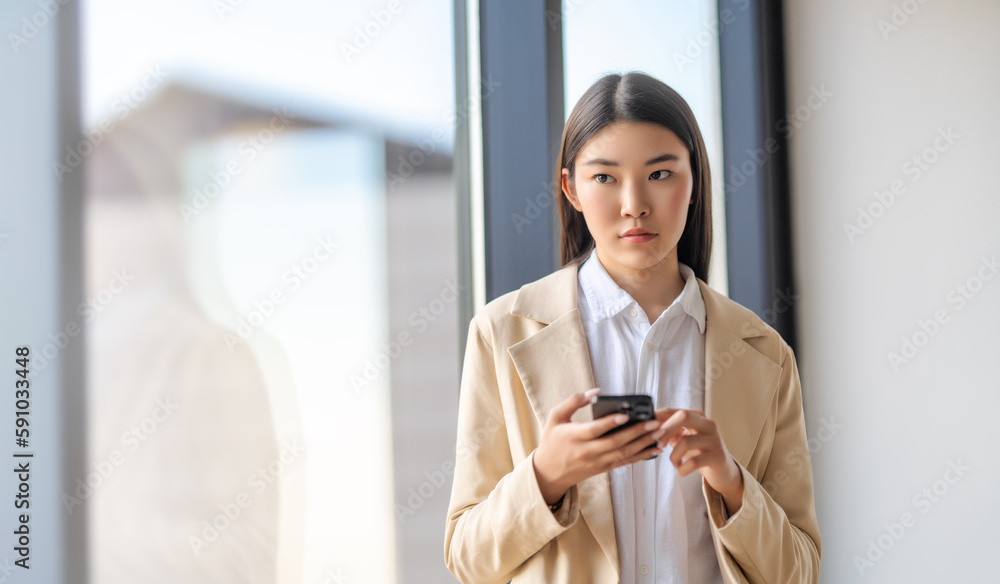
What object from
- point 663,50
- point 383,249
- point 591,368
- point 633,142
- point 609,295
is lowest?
point 591,368

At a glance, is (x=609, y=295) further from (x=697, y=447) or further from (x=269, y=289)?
(x=269, y=289)

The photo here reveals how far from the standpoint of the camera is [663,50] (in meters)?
1.81

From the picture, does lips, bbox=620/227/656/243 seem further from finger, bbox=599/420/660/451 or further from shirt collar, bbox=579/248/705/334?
finger, bbox=599/420/660/451

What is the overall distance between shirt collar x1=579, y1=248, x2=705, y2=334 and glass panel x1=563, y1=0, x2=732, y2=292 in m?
0.49

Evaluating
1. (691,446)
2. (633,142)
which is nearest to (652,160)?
(633,142)

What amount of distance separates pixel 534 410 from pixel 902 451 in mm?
1005

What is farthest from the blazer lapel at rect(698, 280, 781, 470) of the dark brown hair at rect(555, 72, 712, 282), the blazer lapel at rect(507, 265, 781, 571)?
the dark brown hair at rect(555, 72, 712, 282)

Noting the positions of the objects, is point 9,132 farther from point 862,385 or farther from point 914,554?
point 914,554

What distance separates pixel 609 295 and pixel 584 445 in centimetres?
33

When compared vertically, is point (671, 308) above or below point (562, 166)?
below

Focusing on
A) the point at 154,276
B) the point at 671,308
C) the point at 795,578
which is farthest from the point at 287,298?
the point at 795,578

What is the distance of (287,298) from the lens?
4.62 ft

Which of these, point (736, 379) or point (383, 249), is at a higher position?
point (383, 249)

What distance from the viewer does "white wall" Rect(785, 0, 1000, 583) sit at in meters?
1.52
